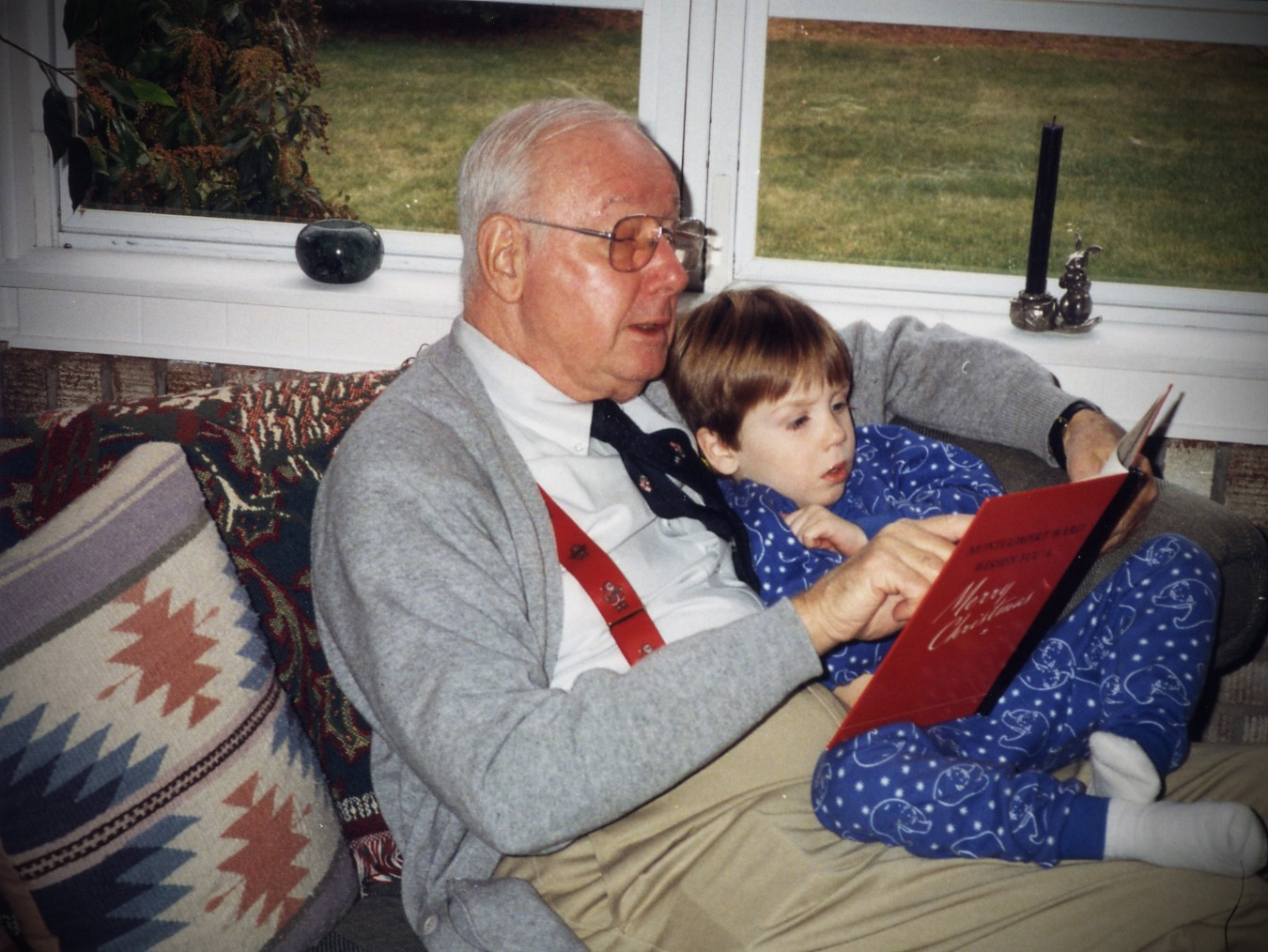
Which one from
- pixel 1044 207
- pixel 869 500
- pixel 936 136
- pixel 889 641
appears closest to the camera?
pixel 889 641

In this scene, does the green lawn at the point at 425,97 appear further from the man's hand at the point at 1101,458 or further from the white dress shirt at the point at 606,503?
the man's hand at the point at 1101,458

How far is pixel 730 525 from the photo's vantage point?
1478 mm

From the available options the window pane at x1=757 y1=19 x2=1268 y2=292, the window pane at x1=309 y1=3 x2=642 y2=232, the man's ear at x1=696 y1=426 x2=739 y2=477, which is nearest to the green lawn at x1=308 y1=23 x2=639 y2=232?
the window pane at x1=309 y1=3 x2=642 y2=232

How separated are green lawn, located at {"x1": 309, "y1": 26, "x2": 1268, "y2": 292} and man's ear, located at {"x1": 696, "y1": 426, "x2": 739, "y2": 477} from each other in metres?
0.73

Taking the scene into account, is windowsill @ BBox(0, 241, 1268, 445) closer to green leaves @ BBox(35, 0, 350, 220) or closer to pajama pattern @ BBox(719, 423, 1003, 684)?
green leaves @ BBox(35, 0, 350, 220)

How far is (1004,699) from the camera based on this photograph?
1.38 meters

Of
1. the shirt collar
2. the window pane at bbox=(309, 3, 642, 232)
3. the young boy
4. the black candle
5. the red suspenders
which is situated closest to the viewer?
the young boy

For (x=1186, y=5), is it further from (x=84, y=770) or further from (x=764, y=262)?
(x=84, y=770)

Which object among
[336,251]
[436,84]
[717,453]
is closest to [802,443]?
[717,453]

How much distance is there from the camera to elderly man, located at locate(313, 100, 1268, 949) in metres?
1.03

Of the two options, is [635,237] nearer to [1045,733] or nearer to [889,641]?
[889,641]

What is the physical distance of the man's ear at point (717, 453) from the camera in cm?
164

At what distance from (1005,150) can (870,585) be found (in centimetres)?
141

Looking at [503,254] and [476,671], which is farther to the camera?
[503,254]
